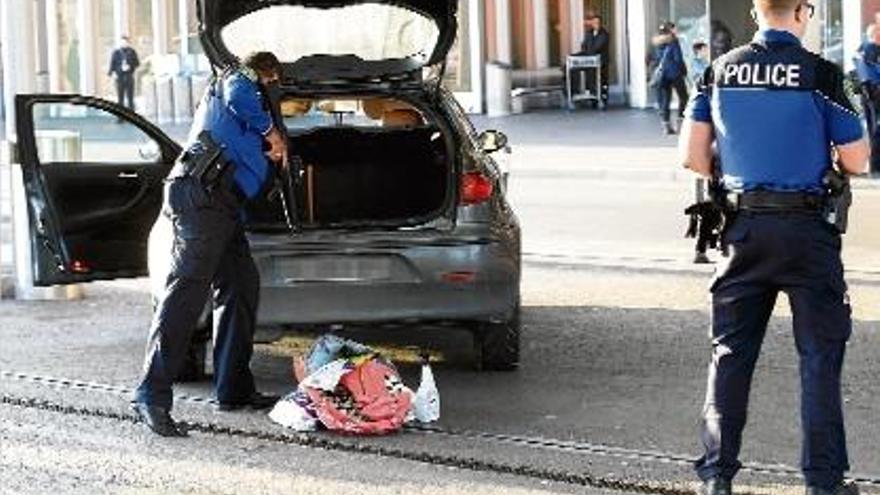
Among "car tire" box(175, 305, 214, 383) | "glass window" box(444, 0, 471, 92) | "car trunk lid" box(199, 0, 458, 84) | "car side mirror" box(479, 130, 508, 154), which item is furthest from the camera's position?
"glass window" box(444, 0, 471, 92)

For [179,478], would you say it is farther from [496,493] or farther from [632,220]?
[632,220]

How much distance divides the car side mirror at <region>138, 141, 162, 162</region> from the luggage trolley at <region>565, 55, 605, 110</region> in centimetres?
1994

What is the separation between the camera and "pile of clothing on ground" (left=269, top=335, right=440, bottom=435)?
7.25 meters

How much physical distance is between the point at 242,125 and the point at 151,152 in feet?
9.58

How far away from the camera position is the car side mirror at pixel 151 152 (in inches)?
402

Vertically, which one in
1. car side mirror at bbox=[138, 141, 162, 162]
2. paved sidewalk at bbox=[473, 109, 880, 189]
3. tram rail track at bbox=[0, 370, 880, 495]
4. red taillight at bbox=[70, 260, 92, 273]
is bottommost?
tram rail track at bbox=[0, 370, 880, 495]

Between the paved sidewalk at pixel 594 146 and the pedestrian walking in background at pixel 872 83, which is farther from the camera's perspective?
the paved sidewalk at pixel 594 146

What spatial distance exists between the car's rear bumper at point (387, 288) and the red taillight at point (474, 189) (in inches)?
9.0

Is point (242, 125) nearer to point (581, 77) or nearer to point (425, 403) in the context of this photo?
point (425, 403)

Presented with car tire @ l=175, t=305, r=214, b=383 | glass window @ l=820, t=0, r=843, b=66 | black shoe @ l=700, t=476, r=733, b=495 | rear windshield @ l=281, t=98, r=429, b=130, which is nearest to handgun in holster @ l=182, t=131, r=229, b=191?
car tire @ l=175, t=305, r=214, b=383

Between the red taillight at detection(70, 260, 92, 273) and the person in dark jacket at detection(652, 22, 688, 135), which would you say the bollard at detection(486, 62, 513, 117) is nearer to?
the person in dark jacket at detection(652, 22, 688, 135)

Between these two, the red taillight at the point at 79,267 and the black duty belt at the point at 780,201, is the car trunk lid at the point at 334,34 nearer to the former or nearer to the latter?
the red taillight at the point at 79,267

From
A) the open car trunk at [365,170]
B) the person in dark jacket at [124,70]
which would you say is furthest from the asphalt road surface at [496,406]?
the person in dark jacket at [124,70]

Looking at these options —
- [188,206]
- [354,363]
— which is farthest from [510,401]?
[188,206]
